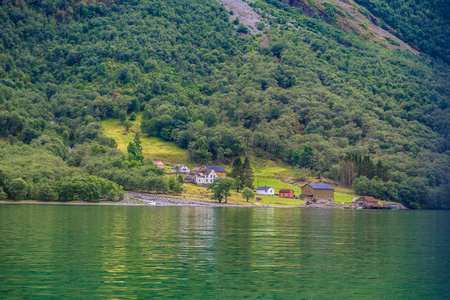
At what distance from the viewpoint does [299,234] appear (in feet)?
188

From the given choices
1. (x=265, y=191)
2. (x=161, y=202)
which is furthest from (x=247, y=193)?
(x=161, y=202)

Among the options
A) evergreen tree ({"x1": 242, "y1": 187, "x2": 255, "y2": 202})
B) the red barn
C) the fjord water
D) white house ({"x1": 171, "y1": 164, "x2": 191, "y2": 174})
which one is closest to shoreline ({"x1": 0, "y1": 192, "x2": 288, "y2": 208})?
evergreen tree ({"x1": 242, "y1": 187, "x2": 255, "y2": 202})

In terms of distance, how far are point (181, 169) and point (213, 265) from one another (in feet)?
486

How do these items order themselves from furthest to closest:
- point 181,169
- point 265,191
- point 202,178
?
point 181,169 → point 202,178 → point 265,191

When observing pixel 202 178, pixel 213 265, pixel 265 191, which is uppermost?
pixel 202 178

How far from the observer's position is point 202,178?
169 meters

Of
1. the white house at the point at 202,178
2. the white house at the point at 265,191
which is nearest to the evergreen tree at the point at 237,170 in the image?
the white house at the point at 265,191

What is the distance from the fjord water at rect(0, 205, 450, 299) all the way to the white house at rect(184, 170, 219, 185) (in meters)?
113

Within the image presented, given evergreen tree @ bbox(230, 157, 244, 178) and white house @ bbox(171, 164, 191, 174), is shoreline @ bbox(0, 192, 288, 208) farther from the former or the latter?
white house @ bbox(171, 164, 191, 174)

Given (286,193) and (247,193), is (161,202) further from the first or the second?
(286,193)

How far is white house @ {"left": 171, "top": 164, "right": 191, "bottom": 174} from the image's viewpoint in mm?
177225

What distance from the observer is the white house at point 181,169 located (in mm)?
177225

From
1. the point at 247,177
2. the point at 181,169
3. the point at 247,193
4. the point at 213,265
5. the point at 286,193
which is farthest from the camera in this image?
the point at 181,169

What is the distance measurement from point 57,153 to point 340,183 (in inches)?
4356
